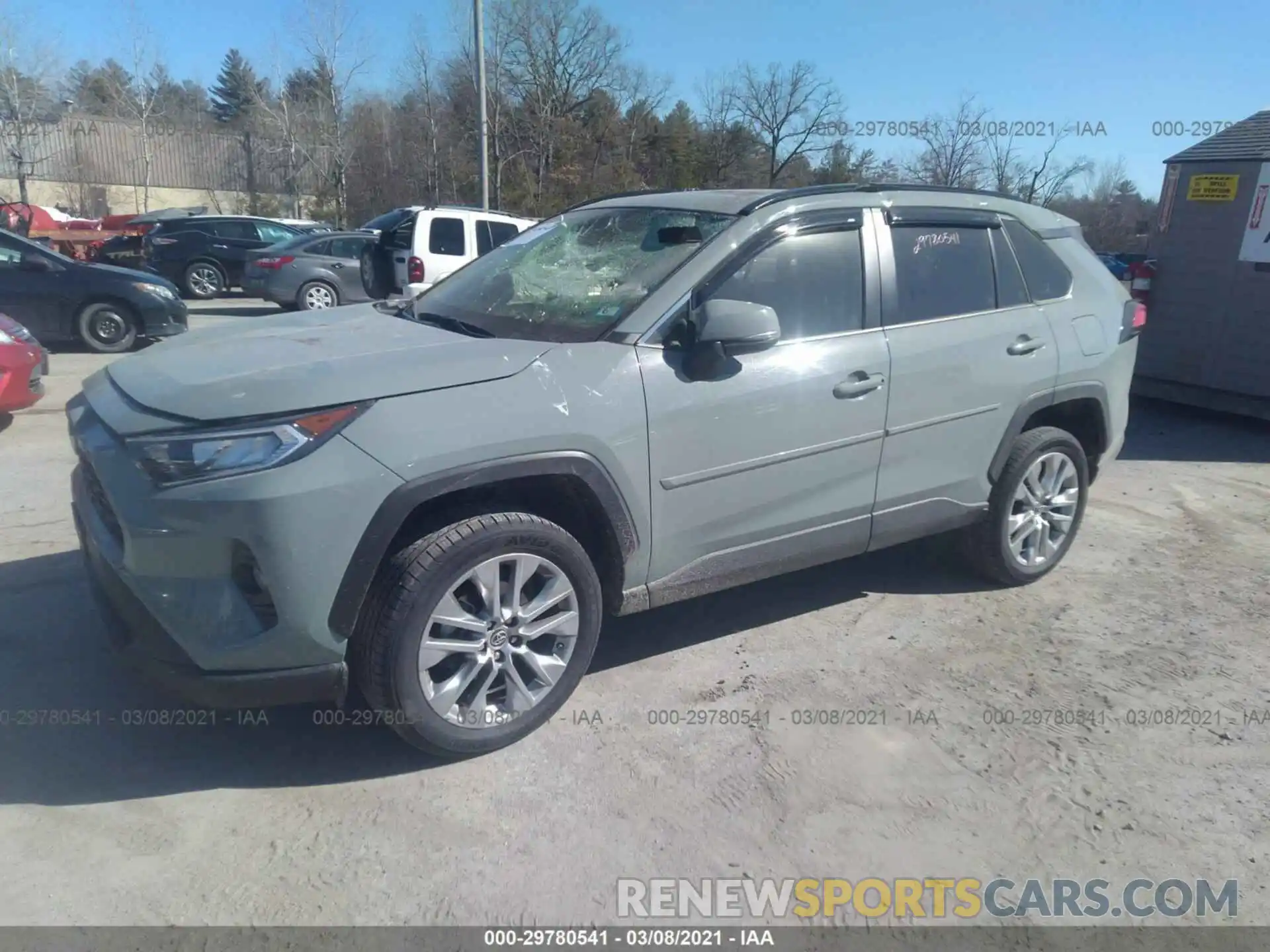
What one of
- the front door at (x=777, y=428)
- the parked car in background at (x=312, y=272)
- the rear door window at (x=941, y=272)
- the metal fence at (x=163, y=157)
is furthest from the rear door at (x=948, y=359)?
the metal fence at (x=163, y=157)

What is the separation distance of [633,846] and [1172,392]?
25.5 feet

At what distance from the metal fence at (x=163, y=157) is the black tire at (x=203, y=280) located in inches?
1258

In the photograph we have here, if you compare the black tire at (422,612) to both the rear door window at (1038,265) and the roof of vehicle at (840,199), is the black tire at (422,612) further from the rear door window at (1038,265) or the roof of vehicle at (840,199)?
the rear door window at (1038,265)

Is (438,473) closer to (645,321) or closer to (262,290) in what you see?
(645,321)

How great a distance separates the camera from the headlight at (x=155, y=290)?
10758 mm

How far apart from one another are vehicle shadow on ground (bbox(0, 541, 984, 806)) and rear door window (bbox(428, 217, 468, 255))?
30.6ft

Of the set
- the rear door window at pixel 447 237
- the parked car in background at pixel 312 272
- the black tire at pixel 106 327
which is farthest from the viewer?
the parked car in background at pixel 312 272

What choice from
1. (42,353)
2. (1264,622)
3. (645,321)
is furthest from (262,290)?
(1264,622)

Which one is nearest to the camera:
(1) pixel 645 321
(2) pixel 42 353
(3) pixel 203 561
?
(3) pixel 203 561

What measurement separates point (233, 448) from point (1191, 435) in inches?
327

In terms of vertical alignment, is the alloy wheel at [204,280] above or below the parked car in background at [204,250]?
below

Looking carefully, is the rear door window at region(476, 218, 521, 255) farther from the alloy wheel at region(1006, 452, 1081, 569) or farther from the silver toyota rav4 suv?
the alloy wheel at region(1006, 452, 1081, 569)

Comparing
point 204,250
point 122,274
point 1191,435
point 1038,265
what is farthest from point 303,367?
point 204,250

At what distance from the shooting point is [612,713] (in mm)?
3594
